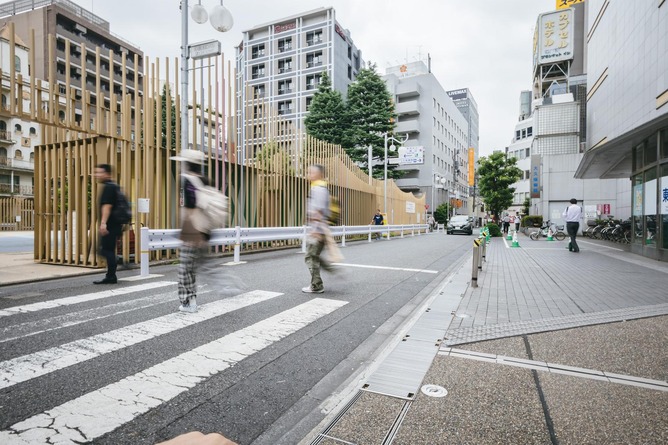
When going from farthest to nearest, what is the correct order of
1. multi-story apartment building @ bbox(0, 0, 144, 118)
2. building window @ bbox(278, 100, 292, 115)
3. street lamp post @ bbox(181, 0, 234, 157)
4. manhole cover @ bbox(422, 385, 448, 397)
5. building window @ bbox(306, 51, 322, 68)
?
building window @ bbox(278, 100, 292, 115)
building window @ bbox(306, 51, 322, 68)
multi-story apartment building @ bbox(0, 0, 144, 118)
street lamp post @ bbox(181, 0, 234, 157)
manhole cover @ bbox(422, 385, 448, 397)

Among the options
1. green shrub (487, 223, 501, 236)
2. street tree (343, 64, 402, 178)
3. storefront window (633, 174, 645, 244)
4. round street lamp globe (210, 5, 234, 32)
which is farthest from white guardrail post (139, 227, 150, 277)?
street tree (343, 64, 402, 178)

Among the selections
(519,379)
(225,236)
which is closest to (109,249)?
(225,236)

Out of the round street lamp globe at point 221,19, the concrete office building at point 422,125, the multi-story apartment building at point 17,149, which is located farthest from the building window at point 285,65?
the round street lamp globe at point 221,19

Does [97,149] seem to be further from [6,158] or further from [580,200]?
[6,158]

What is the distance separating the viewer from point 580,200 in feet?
109

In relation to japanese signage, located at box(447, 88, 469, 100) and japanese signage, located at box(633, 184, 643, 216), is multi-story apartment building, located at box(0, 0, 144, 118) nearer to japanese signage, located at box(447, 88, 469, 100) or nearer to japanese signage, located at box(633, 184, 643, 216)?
japanese signage, located at box(633, 184, 643, 216)

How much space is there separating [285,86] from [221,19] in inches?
1882

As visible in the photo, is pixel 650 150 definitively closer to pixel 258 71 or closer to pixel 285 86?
pixel 285 86

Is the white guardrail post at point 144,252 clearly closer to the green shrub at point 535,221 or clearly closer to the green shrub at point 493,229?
the green shrub at point 493,229

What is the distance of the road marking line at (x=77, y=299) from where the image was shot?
16.7 feet

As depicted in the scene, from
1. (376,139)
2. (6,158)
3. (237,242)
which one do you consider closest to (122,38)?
(6,158)

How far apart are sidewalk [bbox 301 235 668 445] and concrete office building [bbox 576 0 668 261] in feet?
26.0

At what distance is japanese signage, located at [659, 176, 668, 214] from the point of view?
11562mm

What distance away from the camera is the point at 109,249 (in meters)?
6.91
